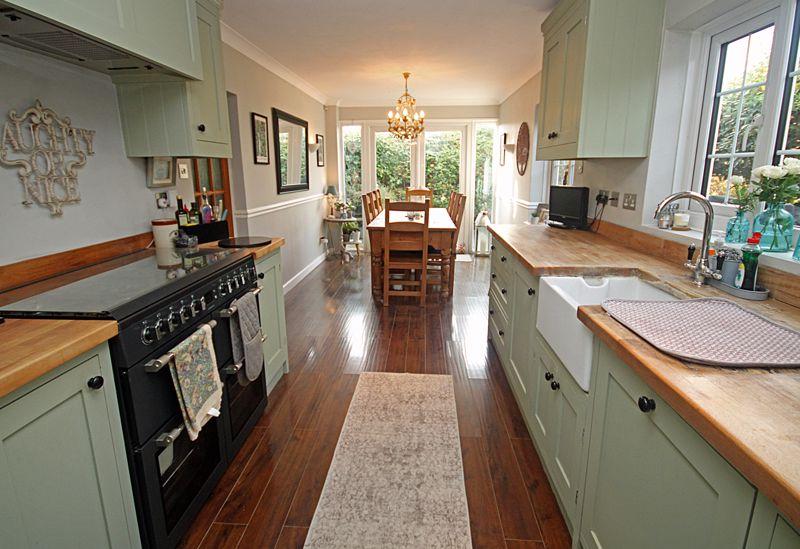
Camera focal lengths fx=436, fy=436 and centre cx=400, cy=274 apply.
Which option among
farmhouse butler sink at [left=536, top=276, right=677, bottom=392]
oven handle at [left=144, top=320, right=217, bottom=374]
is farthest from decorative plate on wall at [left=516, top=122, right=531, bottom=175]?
oven handle at [left=144, top=320, right=217, bottom=374]

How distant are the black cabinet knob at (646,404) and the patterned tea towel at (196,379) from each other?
4.49 ft

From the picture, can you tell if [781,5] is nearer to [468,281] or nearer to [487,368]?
[487,368]

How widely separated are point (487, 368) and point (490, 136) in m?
5.09

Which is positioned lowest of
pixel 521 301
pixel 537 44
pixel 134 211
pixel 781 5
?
pixel 521 301

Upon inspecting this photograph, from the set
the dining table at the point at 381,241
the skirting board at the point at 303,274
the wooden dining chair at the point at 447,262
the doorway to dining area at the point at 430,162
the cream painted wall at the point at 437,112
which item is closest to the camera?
the dining table at the point at 381,241

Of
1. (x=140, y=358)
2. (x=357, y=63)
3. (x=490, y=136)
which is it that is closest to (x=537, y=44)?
(x=357, y=63)

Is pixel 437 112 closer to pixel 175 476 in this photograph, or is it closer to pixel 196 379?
pixel 196 379

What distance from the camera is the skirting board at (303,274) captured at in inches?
195

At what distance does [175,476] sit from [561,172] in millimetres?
4232

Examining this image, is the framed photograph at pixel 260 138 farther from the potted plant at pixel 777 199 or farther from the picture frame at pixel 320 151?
the potted plant at pixel 777 199

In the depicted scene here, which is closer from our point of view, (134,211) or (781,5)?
(781,5)

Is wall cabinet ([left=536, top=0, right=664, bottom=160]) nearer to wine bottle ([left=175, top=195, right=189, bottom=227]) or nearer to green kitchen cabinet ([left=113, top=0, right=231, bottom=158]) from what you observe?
green kitchen cabinet ([left=113, top=0, right=231, bottom=158])

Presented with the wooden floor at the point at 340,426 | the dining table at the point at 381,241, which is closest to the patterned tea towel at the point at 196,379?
the wooden floor at the point at 340,426

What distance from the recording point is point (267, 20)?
3.29 m
